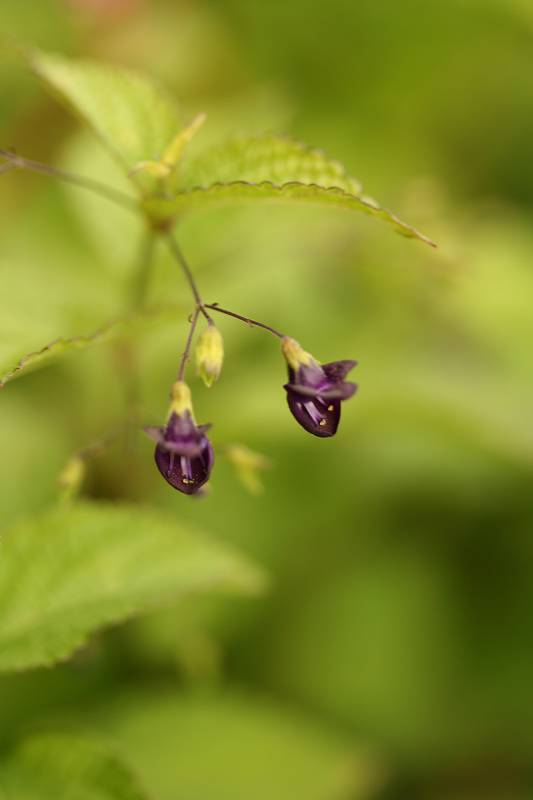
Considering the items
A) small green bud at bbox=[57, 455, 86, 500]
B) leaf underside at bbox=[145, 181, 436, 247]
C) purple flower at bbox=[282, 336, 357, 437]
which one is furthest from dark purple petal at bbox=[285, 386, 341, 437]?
small green bud at bbox=[57, 455, 86, 500]

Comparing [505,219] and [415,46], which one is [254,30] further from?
[505,219]

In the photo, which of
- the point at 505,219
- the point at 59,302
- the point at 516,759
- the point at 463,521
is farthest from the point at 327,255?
the point at 516,759

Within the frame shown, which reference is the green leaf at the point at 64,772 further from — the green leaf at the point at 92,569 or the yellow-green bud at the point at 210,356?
the yellow-green bud at the point at 210,356

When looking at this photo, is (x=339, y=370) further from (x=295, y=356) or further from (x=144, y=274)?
(x=144, y=274)

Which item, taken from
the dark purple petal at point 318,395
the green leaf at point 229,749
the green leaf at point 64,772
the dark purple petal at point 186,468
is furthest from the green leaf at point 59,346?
the green leaf at point 229,749

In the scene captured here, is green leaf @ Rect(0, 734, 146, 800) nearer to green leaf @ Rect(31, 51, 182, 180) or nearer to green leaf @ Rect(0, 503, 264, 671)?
green leaf @ Rect(0, 503, 264, 671)
